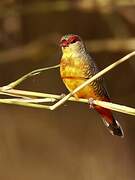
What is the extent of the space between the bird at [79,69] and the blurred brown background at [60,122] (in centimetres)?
116

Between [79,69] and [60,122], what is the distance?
140cm

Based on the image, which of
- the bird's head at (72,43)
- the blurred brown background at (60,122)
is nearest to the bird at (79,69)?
the bird's head at (72,43)

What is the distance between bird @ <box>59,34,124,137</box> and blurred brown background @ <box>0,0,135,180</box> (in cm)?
116

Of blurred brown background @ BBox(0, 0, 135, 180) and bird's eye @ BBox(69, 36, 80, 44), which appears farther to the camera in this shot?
blurred brown background @ BBox(0, 0, 135, 180)

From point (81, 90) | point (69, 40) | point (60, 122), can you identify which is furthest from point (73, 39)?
point (60, 122)

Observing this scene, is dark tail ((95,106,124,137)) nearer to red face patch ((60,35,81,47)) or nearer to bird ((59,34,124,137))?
bird ((59,34,124,137))

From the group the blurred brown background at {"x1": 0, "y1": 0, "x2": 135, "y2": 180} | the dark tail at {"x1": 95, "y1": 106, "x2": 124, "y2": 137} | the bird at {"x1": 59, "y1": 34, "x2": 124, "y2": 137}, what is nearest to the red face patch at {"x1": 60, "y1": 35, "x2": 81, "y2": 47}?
the bird at {"x1": 59, "y1": 34, "x2": 124, "y2": 137}

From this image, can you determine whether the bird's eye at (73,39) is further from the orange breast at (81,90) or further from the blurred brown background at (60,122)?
the blurred brown background at (60,122)

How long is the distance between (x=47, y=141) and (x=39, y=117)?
0.33ft

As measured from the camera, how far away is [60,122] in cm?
253

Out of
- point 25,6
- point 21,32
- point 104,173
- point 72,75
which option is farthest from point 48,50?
point 72,75

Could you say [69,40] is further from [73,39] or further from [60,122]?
[60,122]

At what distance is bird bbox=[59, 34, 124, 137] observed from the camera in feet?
3.64

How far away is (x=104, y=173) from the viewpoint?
2.36m
